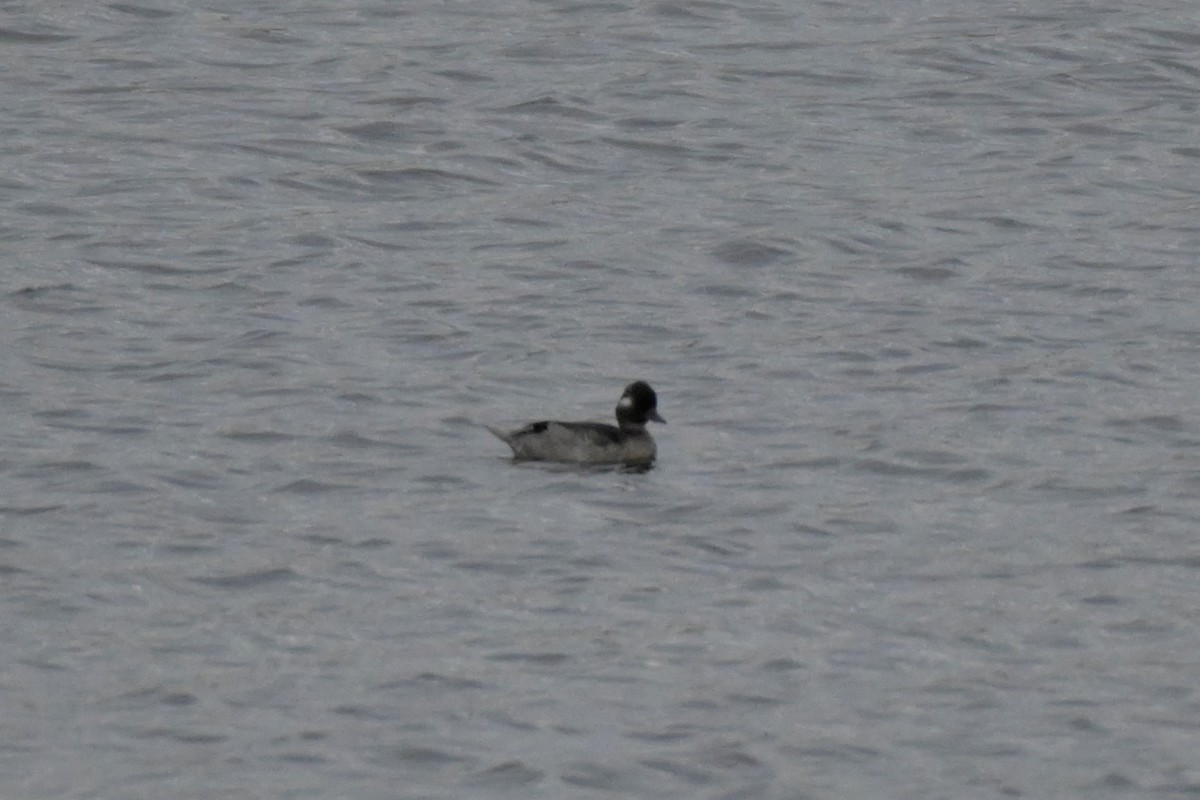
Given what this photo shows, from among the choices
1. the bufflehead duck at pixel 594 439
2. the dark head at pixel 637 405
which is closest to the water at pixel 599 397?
the bufflehead duck at pixel 594 439

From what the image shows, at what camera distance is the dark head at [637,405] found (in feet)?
53.1

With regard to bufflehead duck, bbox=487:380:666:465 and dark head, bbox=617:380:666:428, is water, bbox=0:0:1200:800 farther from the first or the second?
dark head, bbox=617:380:666:428

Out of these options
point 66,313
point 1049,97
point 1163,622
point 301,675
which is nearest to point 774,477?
point 1163,622

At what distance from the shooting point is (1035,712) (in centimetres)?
1193

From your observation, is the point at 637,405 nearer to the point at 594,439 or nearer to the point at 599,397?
the point at 594,439

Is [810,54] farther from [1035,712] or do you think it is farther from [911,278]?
[1035,712]

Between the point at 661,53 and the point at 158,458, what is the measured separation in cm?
1219

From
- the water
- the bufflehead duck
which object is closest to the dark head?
the bufflehead duck

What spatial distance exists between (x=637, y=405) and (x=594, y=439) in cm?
48

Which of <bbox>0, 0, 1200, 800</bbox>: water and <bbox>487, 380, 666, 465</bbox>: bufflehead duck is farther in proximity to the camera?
<bbox>487, 380, 666, 465</bbox>: bufflehead duck

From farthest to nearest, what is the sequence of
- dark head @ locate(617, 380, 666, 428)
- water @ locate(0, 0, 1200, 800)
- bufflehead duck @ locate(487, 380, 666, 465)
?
1. dark head @ locate(617, 380, 666, 428)
2. bufflehead duck @ locate(487, 380, 666, 465)
3. water @ locate(0, 0, 1200, 800)

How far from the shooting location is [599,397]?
56.6ft

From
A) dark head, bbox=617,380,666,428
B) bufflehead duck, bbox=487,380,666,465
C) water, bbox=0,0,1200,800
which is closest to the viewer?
water, bbox=0,0,1200,800

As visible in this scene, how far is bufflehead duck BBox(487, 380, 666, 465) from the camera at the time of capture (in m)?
15.7
